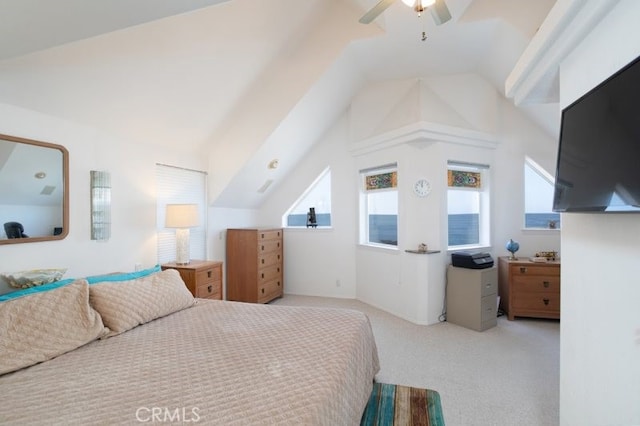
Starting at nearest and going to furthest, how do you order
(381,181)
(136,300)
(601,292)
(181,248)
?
1. (601,292)
2. (136,300)
3. (181,248)
4. (381,181)

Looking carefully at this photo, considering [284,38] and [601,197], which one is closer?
[601,197]

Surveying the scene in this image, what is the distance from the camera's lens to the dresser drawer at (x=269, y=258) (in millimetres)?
4293

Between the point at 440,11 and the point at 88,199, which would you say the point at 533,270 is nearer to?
the point at 440,11

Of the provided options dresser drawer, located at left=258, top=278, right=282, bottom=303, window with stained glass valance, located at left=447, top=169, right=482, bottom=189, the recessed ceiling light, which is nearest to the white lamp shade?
the recessed ceiling light

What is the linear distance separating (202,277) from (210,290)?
0.22 metres

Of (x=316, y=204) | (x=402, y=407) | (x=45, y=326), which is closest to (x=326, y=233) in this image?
(x=316, y=204)

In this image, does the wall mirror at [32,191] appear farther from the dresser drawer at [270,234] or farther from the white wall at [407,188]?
the white wall at [407,188]

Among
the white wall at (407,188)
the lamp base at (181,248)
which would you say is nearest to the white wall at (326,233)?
the white wall at (407,188)

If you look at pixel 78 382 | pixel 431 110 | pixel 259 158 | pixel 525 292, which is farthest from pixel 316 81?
pixel 525 292

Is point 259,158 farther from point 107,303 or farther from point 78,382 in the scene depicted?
point 78,382

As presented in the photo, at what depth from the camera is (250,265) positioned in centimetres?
424

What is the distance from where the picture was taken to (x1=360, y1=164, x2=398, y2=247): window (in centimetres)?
426

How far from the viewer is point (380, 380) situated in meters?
2.43

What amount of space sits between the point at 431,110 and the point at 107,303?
380cm
